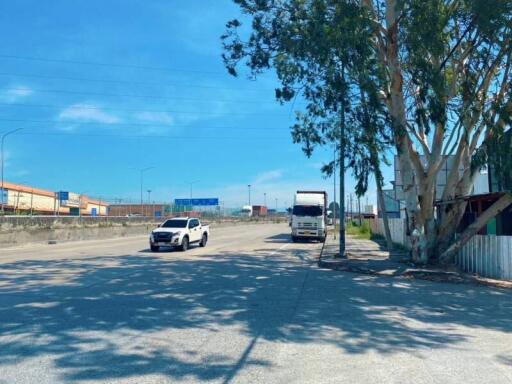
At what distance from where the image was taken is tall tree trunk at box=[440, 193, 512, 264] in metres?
15.6

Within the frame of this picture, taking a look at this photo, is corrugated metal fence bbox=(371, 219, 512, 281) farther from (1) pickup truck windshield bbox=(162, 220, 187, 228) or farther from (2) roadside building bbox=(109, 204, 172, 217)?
(2) roadside building bbox=(109, 204, 172, 217)

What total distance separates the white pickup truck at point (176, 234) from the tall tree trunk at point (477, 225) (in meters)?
14.0

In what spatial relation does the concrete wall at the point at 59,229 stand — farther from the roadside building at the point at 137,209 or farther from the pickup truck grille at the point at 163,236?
the roadside building at the point at 137,209

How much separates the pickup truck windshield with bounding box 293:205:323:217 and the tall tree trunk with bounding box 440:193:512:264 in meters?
20.1

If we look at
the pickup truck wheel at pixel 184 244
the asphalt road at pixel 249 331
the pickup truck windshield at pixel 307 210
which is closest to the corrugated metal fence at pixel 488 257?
the asphalt road at pixel 249 331

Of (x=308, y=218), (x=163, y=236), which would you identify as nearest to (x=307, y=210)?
(x=308, y=218)

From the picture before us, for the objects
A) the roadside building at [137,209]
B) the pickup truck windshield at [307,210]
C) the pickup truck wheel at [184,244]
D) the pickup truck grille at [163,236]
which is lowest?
→ the pickup truck wheel at [184,244]

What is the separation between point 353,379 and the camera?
19.1ft

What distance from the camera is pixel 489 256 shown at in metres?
15.7

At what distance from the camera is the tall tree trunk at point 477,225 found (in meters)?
15.6

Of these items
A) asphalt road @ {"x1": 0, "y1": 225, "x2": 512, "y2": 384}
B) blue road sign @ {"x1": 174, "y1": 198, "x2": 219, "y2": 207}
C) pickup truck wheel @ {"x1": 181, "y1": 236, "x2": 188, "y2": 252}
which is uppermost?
blue road sign @ {"x1": 174, "y1": 198, "x2": 219, "y2": 207}

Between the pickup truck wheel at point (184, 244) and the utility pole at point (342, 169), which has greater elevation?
the utility pole at point (342, 169)

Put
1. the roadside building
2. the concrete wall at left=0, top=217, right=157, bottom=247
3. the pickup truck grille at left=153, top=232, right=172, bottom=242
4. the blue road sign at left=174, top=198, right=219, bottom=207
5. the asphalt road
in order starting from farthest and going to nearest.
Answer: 1. the blue road sign at left=174, top=198, right=219, bottom=207
2. the roadside building
3. the concrete wall at left=0, top=217, right=157, bottom=247
4. the pickup truck grille at left=153, top=232, right=172, bottom=242
5. the asphalt road

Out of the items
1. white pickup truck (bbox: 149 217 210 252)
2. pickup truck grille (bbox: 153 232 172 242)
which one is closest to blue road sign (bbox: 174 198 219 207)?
white pickup truck (bbox: 149 217 210 252)
